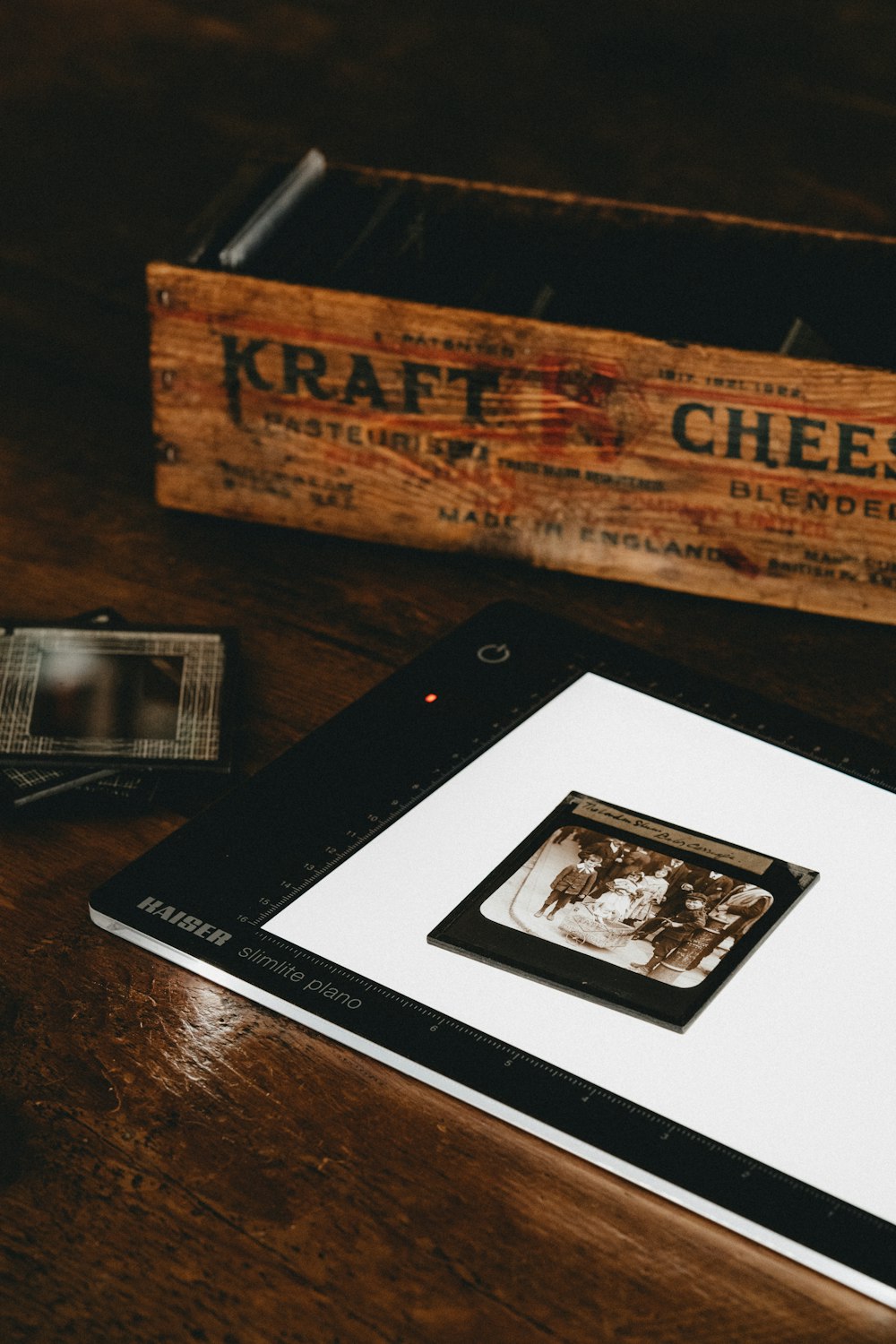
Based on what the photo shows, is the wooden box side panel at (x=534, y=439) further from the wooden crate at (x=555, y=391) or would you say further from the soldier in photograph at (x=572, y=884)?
the soldier in photograph at (x=572, y=884)

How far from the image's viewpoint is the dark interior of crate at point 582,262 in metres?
1.14

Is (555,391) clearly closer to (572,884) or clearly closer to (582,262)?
(582,262)

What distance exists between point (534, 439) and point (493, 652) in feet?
0.57

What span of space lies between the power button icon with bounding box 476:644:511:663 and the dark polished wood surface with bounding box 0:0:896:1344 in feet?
0.21

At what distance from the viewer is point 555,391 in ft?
3.44

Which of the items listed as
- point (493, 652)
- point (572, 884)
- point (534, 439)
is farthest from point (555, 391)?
point (572, 884)

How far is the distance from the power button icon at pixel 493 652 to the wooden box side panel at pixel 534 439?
143mm

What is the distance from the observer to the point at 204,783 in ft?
2.91

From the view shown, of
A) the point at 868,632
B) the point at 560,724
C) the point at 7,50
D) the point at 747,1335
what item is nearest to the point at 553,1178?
the point at 747,1335

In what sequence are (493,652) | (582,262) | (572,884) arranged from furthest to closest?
(582,262) < (493,652) < (572,884)

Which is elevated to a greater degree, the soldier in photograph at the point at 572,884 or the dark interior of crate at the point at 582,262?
the dark interior of crate at the point at 582,262

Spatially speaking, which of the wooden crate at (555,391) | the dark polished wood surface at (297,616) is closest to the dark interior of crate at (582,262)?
the wooden crate at (555,391)

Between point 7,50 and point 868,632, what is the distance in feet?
4.29

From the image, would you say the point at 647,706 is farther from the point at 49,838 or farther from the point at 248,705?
the point at 49,838
